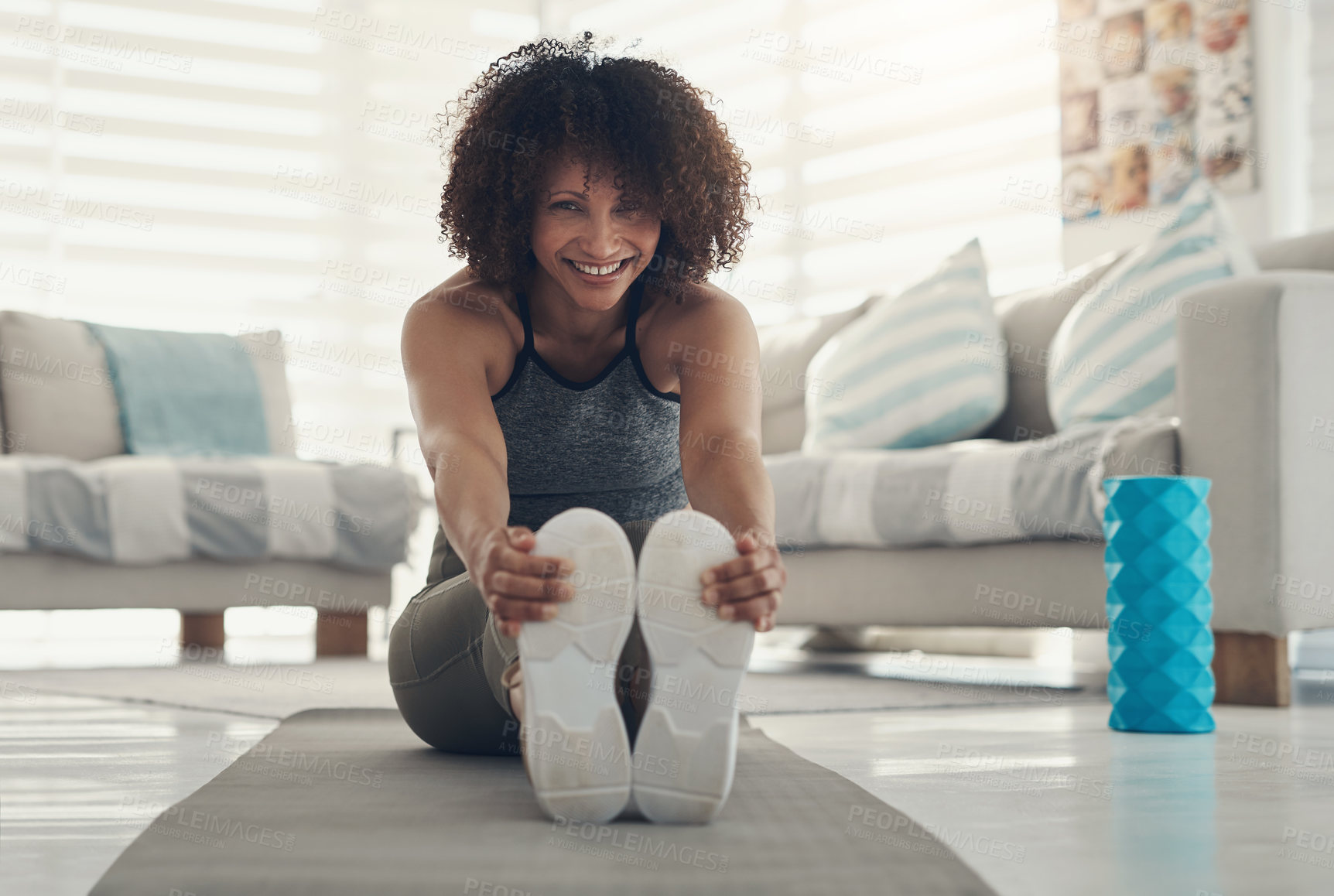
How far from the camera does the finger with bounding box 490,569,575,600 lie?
36.4 inches

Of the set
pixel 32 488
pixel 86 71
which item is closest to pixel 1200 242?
pixel 32 488

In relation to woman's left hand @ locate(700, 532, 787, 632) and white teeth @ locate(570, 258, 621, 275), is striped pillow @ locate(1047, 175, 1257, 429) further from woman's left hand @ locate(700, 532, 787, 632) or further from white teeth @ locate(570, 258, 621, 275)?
woman's left hand @ locate(700, 532, 787, 632)

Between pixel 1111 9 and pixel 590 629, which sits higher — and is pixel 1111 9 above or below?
above

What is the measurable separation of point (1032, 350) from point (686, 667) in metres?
2.16

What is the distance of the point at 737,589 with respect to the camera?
0.93 meters

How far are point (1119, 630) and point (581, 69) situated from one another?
1017 millimetres

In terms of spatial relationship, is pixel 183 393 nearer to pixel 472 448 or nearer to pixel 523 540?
pixel 472 448

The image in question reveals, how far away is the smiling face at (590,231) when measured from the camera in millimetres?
1231

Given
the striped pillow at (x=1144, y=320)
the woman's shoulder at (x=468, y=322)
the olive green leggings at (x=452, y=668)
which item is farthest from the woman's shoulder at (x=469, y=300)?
the striped pillow at (x=1144, y=320)

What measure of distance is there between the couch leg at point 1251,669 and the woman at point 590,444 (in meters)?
0.98

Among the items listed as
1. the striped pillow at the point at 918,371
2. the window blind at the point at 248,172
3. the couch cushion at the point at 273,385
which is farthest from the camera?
the window blind at the point at 248,172

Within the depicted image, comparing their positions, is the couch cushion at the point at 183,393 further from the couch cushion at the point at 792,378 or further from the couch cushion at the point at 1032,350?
the couch cushion at the point at 1032,350

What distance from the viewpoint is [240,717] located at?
1884mm

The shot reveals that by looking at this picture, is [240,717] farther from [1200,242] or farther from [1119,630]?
[1200,242]
